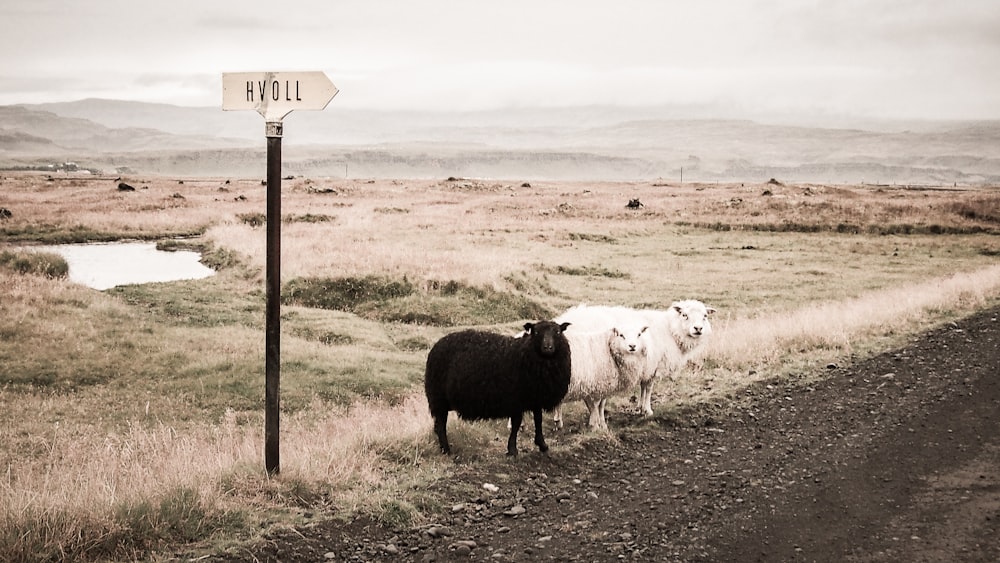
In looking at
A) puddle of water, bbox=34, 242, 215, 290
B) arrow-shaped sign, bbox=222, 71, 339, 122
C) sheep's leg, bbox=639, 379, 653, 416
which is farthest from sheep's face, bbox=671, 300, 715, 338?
puddle of water, bbox=34, 242, 215, 290

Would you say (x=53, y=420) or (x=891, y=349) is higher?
(x=891, y=349)

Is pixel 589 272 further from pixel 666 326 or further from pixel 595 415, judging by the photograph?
pixel 595 415

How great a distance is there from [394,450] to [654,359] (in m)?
4.96

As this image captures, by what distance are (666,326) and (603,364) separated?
2.66 metres

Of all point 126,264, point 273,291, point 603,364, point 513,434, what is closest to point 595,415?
point 603,364

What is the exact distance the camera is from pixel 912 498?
828 centimetres

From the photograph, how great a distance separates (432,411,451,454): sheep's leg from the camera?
9992 millimetres

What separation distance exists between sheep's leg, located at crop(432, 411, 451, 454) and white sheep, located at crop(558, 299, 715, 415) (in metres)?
3.71

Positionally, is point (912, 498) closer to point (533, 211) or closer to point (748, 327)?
point (748, 327)

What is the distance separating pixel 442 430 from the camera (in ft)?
33.0

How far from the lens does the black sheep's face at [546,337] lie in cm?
1012

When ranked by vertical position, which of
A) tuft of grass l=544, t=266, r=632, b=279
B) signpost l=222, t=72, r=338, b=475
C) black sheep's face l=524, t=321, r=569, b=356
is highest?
signpost l=222, t=72, r=338, b=475

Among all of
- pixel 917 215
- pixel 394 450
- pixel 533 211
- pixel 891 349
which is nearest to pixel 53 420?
pixel 394 450

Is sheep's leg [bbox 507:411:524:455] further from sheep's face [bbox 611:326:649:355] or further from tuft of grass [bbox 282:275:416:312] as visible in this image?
tuft of grass [bbox 282:275:416:312]
